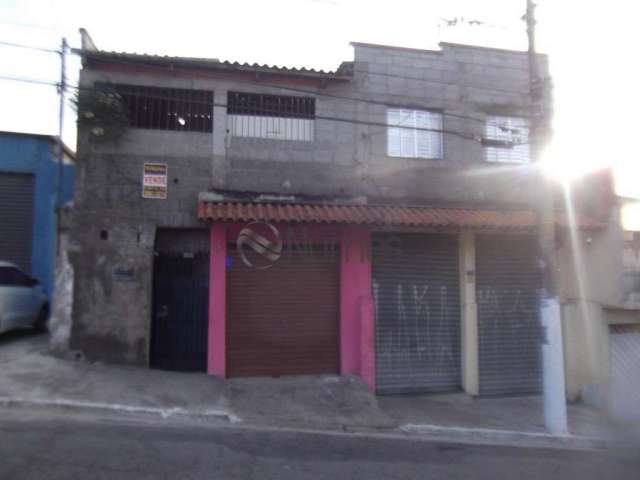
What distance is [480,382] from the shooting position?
32.2ft

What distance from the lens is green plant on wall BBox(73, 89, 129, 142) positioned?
870cm

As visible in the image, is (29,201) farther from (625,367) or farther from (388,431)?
(625,367)

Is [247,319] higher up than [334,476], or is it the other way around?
[247,319]

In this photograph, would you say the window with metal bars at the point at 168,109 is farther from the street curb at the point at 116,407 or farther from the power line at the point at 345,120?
the street curb at the point at 116,407

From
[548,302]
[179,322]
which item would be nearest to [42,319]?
[179,322]

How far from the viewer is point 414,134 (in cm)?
1019

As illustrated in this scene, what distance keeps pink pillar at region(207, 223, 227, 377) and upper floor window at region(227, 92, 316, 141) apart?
78.8 inches

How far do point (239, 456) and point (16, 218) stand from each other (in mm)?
9055

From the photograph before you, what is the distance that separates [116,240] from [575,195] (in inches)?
364

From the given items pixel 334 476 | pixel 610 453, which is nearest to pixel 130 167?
pixel 334 476

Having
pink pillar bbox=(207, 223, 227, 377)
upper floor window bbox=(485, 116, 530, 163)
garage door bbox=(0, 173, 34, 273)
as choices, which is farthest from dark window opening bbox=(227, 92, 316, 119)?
garage door bbox=(0, 173, 34, 273)

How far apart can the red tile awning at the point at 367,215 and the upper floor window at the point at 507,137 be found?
1.58 meters

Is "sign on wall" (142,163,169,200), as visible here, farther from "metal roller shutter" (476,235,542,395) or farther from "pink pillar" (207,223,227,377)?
"metal roller shutter" (476,235,542,395)

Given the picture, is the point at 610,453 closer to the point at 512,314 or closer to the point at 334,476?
the point at 512,314
